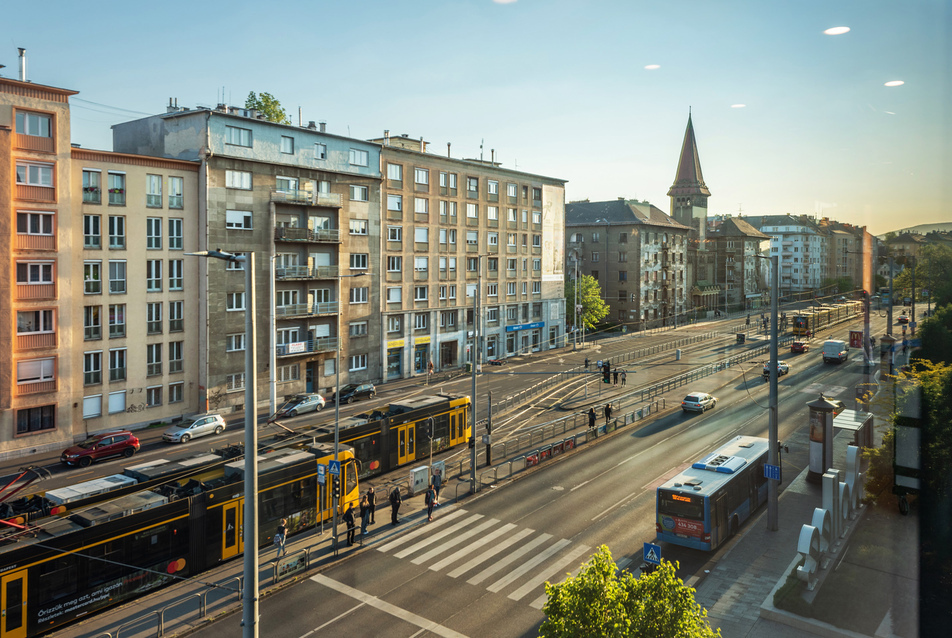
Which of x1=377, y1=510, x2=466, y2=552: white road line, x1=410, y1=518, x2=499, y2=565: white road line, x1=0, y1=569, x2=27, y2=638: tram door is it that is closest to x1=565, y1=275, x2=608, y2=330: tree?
x1=377, y1=510, x2=466, y2=552: white road line

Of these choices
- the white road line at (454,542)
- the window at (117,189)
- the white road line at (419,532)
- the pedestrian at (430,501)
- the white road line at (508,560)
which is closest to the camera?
the white road line at (508,560)

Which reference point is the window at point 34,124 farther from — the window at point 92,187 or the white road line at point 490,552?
the white road line at point 490,552

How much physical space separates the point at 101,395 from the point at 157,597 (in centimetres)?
2349

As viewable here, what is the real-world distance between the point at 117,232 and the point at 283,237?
1080 centimetres

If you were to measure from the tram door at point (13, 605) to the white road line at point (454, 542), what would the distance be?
10.8 m

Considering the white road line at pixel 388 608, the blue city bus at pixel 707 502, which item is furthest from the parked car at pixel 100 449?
the blue city bus at pixel 707 502

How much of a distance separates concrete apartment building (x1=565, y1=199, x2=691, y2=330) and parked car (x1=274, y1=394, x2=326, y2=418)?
55.6m

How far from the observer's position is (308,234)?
48.5 m

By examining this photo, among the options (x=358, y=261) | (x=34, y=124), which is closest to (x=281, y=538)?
(x=34, y=124)

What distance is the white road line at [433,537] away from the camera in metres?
22.8

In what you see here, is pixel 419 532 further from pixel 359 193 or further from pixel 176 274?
pixel 359 193

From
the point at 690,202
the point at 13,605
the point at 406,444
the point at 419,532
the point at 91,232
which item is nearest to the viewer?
the point at 13,605

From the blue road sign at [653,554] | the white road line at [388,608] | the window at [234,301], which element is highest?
the window at [234,301]

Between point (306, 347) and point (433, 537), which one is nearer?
point (433, 537)
